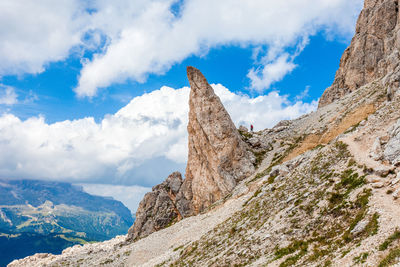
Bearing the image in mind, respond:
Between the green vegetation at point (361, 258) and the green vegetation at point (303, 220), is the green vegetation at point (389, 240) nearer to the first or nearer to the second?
the green vegetation at point (361, 258)

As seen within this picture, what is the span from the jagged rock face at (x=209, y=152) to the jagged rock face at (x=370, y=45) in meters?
52.9

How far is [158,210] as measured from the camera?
85.9 m

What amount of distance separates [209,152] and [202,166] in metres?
5.42

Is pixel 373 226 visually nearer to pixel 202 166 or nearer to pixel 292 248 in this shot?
pixel 292 248

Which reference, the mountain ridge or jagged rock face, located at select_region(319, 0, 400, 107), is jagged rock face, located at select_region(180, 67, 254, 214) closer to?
the mountain ridge

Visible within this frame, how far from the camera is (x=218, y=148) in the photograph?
6938 cm

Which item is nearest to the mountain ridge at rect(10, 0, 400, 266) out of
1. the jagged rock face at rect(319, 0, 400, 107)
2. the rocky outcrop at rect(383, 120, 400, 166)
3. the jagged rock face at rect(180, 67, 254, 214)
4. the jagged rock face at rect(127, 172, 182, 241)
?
the rocky outcrop at rect(383, 120, 400, 166)

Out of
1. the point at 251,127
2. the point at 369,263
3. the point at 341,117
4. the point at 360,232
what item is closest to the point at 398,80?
the point at 341,117

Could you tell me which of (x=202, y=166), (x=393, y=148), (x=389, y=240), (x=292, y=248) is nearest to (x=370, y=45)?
(x=202, y=166)

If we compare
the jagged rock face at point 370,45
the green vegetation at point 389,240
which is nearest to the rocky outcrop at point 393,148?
the green vegetation at point 389,240

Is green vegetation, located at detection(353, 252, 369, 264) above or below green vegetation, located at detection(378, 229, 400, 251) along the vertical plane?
below

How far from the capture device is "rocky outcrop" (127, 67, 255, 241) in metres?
67.6

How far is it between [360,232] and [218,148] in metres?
51.5

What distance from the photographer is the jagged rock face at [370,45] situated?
300 feet
